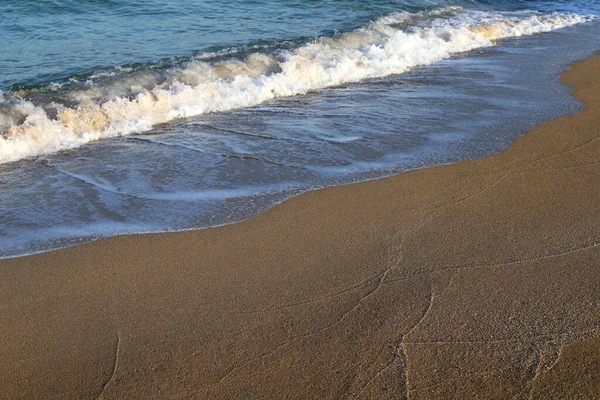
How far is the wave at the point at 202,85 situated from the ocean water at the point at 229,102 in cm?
3

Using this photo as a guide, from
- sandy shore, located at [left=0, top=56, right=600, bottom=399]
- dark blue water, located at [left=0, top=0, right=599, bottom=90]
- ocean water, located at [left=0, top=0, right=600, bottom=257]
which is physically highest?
dark blue water, located at [left=0, top=0, right=599, bottom=90]

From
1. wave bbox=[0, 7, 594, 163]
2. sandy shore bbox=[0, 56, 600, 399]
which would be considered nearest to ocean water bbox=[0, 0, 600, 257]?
wave bbox=[0, 7, 594, 163]

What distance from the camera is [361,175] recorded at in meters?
Answer: 5.80

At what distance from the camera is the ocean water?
5.52 metres

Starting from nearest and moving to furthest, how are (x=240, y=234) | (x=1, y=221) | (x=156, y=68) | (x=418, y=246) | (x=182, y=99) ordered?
1. (x=418, y=246)
2. (x=240, y=234)
3. (x=1, y=221)
4. (x=182, y=99)
5. (x=156, y=68)

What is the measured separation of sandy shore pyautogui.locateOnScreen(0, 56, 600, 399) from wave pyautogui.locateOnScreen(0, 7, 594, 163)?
318 centimetres

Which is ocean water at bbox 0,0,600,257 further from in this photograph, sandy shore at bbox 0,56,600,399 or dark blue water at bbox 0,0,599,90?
sandy shore at bbox 0,56,600,399

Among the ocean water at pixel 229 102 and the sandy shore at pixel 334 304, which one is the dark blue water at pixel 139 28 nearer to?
the ocean water at pixel 229 102

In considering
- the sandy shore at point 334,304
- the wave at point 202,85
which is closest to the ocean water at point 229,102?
the wave at point 202,85

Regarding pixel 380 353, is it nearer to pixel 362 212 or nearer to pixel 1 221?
pixel 362 212

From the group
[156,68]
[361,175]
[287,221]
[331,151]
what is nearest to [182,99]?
[156,68]

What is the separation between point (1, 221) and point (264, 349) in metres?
2.64

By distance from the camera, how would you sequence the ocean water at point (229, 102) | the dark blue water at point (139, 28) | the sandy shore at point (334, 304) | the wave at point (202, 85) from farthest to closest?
the dark blue water at point (139, 28)
the wave at point (202, 85)
the ocean water at point (229, 102)
the sandy shore at point (334, 304)

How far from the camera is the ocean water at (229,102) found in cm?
552
